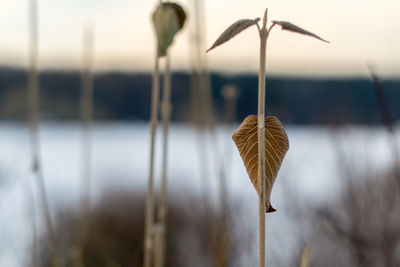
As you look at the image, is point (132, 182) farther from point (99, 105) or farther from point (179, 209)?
point (99, 105)

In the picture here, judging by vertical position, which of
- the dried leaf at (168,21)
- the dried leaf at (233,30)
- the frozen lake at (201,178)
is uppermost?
the dried leaf at (168,21)

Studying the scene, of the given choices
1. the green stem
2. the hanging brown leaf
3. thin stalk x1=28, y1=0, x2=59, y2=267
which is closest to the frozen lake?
thin stalk x1=28, y1=0, x2=59, y2=267

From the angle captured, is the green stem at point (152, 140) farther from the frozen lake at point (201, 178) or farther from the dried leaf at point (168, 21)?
the frozen lake at point (201, 178)

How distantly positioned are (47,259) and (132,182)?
53 cm

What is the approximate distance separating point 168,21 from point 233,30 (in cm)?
9

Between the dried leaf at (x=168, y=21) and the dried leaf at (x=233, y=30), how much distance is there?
9 centimetres

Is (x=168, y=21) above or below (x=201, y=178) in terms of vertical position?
above

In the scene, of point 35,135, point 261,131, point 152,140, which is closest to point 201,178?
point 35,135

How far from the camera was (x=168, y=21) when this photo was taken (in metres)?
0.24

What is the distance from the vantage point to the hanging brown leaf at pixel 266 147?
17cm

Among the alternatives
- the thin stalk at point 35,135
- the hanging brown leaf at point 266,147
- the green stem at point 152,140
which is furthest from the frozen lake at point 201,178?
the hanging brown leaf at point 266,147

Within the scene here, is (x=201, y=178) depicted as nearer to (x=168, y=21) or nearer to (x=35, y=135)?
(x=35, y=135)

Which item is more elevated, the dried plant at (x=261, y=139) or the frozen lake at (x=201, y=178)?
the dried plant at (x=261, y=139)

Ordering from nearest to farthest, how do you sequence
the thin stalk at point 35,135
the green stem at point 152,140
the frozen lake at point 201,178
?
the green stem at point 152,140 → the thin stalk at point 35,135 → the frozen lake at point 201,178
